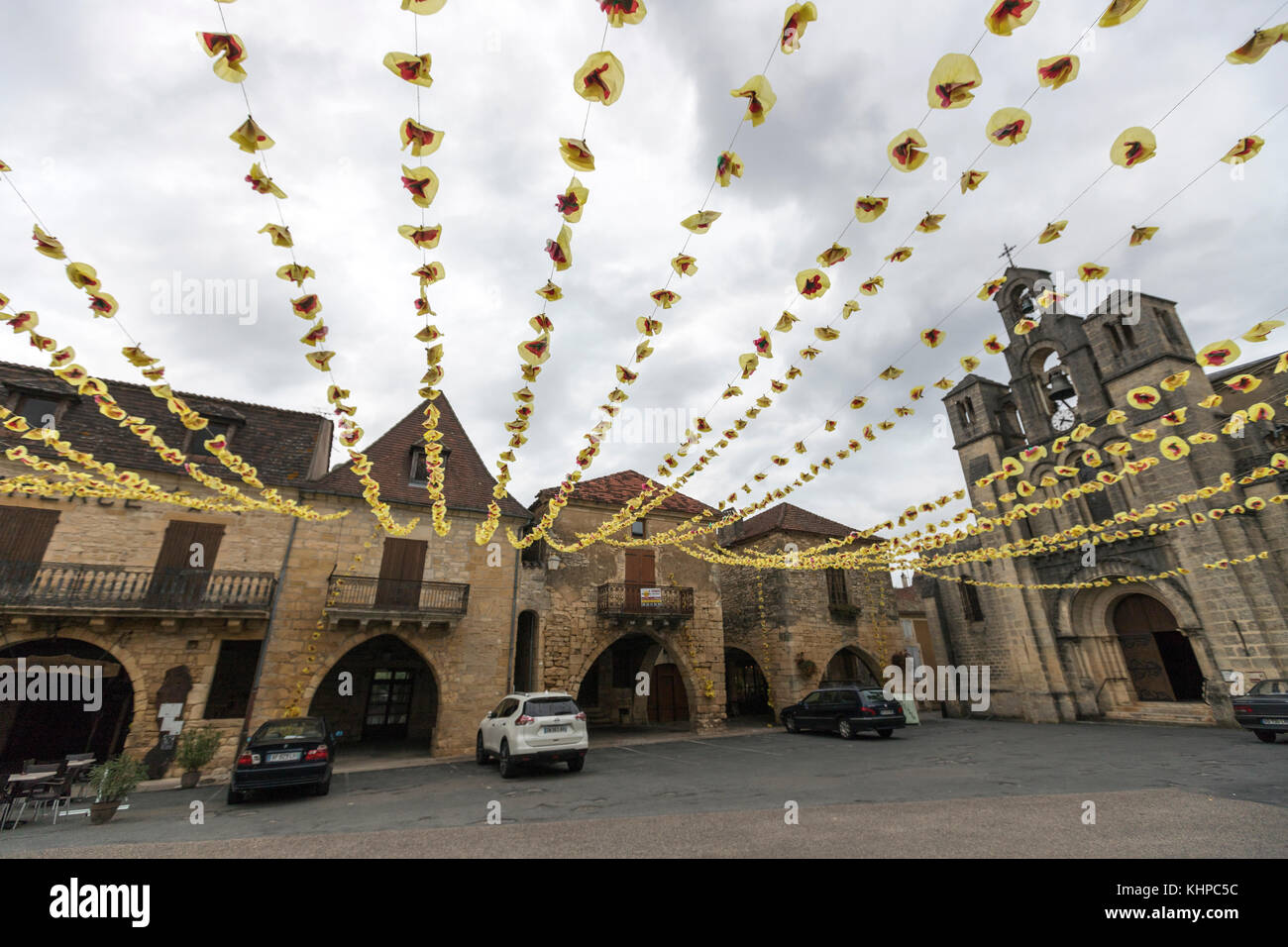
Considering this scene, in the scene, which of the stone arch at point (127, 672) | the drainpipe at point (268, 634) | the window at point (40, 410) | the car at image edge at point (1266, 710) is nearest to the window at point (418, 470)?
the drainpipe at point (268, 634)

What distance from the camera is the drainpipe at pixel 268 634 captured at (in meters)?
11.9

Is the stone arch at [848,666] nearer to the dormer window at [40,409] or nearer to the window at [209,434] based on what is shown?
the window at [209,434]

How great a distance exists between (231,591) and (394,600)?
12.0 ft

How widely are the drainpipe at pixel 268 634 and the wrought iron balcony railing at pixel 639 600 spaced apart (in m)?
9.07

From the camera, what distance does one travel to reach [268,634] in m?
12.4

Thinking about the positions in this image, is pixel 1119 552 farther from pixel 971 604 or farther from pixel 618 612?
pixel 618 612

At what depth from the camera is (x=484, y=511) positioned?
1598 cm

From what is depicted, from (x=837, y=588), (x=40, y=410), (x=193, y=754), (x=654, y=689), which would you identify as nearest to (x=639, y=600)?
(x=654, y=689)

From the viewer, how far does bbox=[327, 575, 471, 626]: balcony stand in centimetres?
1308

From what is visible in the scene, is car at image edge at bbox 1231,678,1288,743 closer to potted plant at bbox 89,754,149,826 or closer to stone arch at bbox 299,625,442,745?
stone arch at bbox 299,625,442,745

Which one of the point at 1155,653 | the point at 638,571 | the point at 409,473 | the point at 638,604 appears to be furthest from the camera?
the point at 638,571

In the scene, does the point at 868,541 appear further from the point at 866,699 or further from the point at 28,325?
the point at 28,325

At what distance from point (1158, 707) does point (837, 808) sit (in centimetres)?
1698
